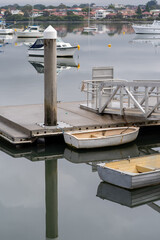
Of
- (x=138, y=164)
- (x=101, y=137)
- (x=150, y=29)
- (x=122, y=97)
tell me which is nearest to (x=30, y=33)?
(x=150, y=29)

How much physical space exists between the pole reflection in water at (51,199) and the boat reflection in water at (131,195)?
115cm

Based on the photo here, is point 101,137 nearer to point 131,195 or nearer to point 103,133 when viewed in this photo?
point 103,133

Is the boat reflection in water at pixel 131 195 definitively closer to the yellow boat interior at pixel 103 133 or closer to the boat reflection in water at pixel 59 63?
the yellow boat interior at pixel 103 133

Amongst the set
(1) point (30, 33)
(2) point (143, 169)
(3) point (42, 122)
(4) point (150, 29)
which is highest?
(3) point (42, 122)

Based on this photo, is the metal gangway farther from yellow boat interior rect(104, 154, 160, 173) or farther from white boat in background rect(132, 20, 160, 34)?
white boat in background rect(132, 20, 160, 34)

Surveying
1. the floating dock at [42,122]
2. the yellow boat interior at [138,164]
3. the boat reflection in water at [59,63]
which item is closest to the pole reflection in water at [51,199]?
the floating dock at [42,122]

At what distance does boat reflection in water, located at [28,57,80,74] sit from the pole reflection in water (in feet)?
88.0

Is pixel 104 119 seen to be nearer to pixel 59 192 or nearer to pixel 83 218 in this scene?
pixel 59 192

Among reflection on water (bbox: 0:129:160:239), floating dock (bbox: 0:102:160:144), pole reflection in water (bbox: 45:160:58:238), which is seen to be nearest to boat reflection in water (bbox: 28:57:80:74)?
floating dock (bbox: 0:102:160:144)

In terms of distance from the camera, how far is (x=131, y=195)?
42.4 feet

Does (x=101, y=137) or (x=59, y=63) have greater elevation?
(x=101, y=137)

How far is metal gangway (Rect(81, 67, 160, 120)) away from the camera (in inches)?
690

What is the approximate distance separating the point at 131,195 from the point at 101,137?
384 centimetres

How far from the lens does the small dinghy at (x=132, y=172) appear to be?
1284cm
